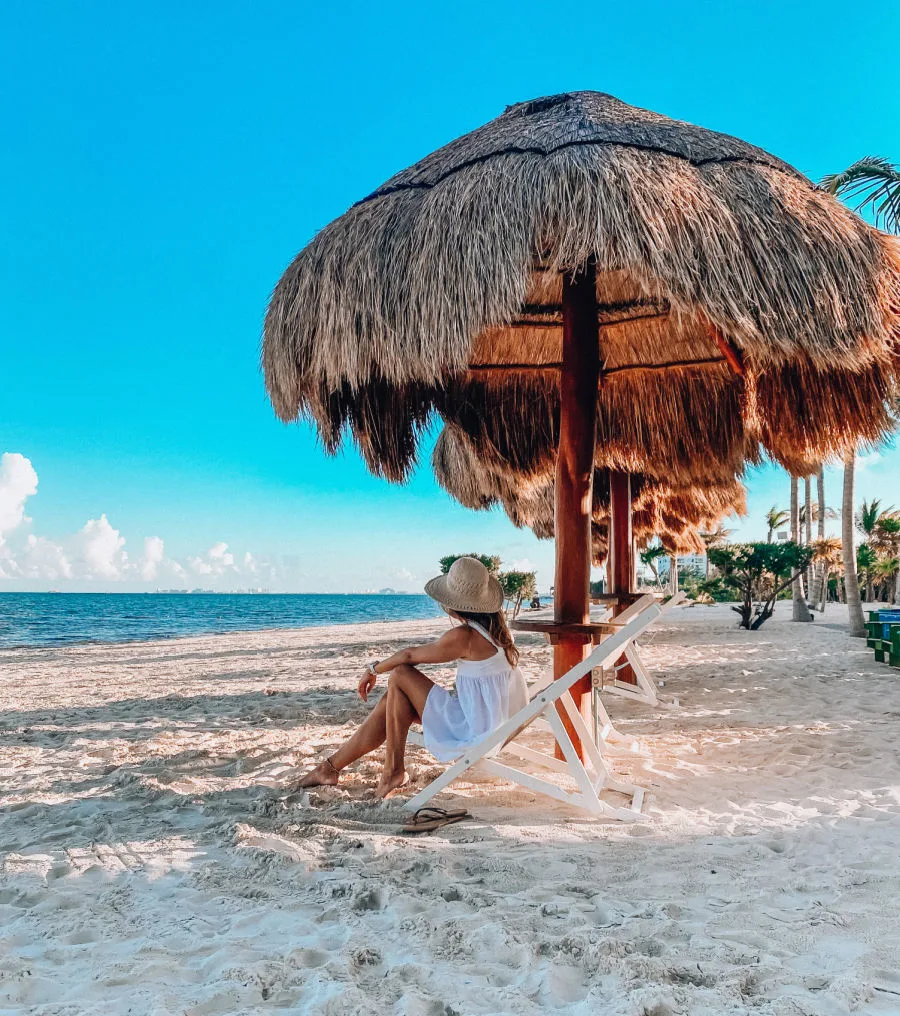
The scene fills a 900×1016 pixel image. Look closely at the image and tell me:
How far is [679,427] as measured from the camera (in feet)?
17.5

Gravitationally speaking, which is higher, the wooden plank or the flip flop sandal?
the wooden plank

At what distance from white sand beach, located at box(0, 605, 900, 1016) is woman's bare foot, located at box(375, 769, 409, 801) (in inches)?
3.2

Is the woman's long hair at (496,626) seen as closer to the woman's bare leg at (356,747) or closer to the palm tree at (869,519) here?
the woman's bare leg at (356,747)

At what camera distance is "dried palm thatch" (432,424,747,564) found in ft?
20.6

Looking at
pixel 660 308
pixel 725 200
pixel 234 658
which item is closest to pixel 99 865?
pixel 725 200

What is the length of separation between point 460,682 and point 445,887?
3.44 ft

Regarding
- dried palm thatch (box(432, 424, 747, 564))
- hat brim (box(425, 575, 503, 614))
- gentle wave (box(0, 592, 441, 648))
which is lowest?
gentle wave (box(0, 592, 441, 648))

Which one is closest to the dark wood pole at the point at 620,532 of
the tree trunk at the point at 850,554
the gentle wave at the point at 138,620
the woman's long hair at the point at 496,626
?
the woman's long hair at the point at 496,626

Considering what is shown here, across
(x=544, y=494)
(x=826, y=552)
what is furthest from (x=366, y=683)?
(x=826, y=552)

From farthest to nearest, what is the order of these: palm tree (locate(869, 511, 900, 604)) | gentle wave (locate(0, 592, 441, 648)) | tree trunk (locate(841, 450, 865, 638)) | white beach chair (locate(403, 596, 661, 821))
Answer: palm tree (locate(869, 511, 900, 604)) < gentle wave (locate(0, 592, 441, 648)) < tree trunk (locate(841, 450, 865, 638)) < white beach chair (locate(403, 596, 661, 821))

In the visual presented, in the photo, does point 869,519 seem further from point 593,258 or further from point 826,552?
point 593,258

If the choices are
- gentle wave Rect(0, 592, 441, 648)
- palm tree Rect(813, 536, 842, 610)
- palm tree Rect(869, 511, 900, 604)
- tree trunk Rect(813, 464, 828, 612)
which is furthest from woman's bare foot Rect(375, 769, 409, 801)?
palm tree Rect(869, 511, 900, 604)

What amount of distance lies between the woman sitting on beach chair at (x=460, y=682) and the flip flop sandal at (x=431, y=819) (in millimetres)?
226

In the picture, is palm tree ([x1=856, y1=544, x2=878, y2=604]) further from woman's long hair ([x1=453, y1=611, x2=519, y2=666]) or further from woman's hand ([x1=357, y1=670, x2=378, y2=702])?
woman's hand ([x1=357, y1=670, x2=378, y2=702])
